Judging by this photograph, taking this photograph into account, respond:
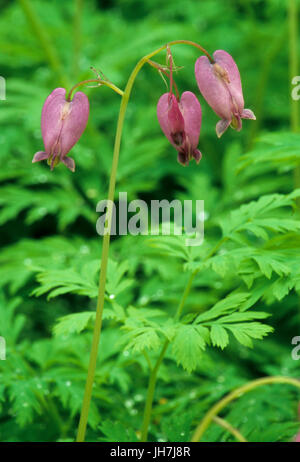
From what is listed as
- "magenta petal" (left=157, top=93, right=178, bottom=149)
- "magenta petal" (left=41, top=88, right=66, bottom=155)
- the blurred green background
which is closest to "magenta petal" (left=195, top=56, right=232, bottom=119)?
"magenta petal" (left=157, top=93, right=178, bottom=149)

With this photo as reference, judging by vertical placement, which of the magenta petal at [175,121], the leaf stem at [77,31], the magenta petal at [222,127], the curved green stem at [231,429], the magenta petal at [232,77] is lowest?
the curved green stem at [231,429]

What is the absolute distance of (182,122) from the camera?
4.81 feet

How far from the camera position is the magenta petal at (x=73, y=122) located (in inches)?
57.8

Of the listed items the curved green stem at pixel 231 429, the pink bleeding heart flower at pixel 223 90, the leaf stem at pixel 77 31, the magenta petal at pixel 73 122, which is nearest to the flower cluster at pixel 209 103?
the pink bleeding heart flower at pixel 223 90

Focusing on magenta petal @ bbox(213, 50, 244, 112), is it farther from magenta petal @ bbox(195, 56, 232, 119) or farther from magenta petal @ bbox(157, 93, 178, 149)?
magenta petal @ bbox(157, 93, 178, 149)

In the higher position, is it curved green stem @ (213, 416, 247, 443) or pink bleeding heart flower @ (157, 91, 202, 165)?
pink bleeding heart flower @ (157, 91, 202, 165)

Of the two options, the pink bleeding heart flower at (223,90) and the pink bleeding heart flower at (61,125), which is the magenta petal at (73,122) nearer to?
the pink bleeding heart flower at (61,125)

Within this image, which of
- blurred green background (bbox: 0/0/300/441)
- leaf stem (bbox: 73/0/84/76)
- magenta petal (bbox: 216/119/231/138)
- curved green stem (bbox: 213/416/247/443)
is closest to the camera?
magenta petal (bbox: 216/119/231/138)

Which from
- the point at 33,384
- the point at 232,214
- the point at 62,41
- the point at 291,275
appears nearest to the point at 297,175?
the point at 232,214

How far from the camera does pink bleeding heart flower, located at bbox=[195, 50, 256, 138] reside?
1.44 meters

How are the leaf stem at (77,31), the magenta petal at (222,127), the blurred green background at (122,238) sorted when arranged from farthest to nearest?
the leaf stem at (77,31)
the blurred green background at (122,238)
the magenta petal at (222,127)

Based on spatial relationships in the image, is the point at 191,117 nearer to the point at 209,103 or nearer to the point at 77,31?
the point at 209,103

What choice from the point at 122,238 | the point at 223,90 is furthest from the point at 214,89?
the point at 122,238
